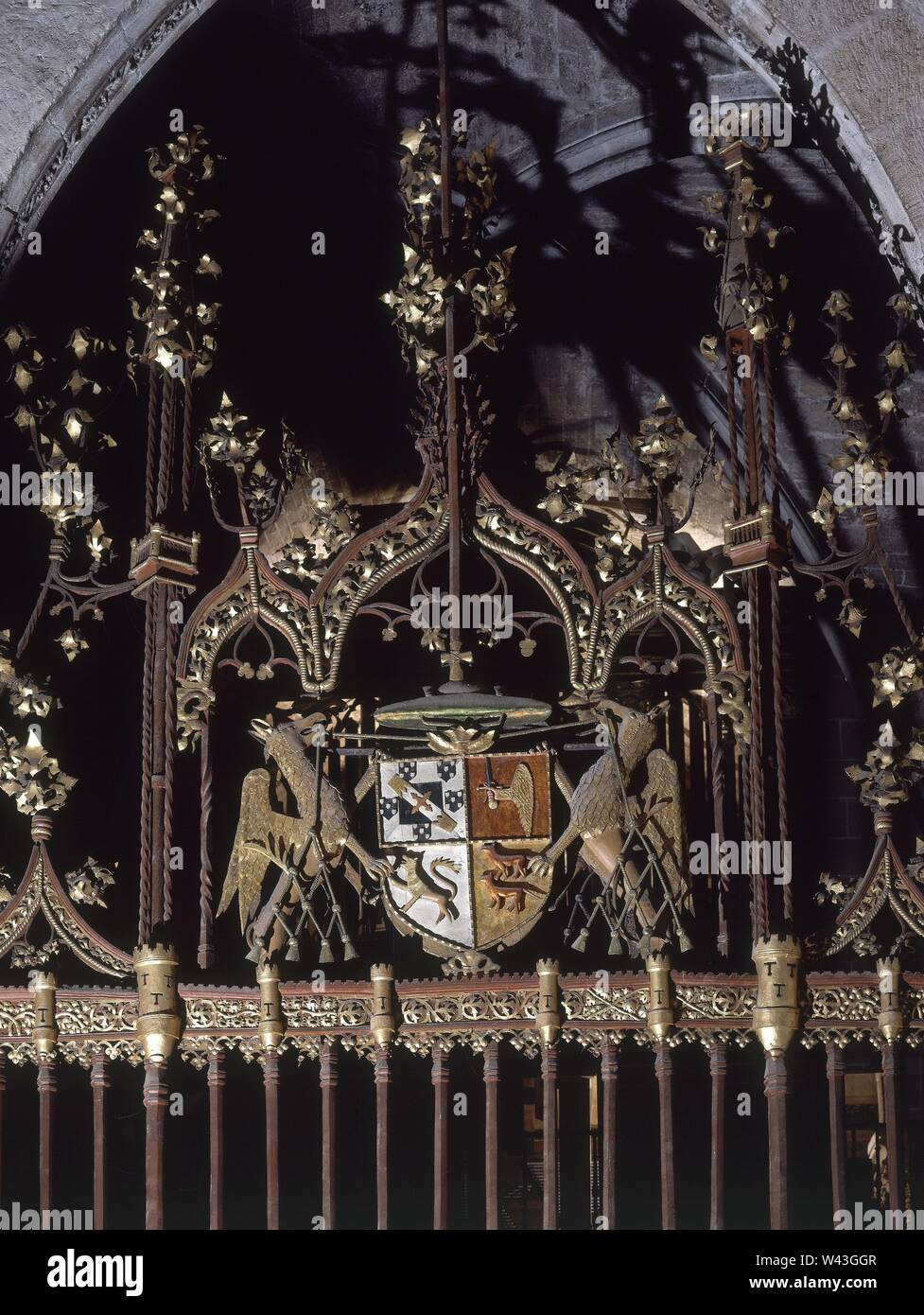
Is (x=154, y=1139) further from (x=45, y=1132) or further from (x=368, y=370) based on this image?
(x=368, y=370)

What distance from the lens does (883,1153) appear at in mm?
12516

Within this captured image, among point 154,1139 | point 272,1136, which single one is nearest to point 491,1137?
point 272,1136

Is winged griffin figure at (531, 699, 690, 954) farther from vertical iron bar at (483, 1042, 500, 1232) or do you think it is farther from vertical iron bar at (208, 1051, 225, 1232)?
vertical iron bar at (208, 1051, 225, 1232)

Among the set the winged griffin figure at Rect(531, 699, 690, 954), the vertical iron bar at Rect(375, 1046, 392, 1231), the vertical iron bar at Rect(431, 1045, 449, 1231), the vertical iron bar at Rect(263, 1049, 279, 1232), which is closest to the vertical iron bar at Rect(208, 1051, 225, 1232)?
the vertical iron bar at Rect(263, 1049, 279, 1232)

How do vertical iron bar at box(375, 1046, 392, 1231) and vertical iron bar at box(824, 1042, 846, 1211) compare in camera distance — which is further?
vertical iron bar at box(375, 1046, 392, 1231)

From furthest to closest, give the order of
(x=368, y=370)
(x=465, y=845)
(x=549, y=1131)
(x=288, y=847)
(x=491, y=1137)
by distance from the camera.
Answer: (x=368, y=370) < (x=288, y=847) < (x=465, y=845) < (x=491, y=1137) < (x=549, y=1131)

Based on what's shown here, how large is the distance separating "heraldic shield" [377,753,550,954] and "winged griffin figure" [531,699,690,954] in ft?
0.43

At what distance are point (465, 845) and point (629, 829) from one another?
0.73m

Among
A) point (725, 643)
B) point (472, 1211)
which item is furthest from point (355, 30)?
point (472, 1211)

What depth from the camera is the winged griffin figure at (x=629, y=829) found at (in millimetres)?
9742

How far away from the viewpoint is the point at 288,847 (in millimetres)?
10070

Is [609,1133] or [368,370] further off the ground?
[368,370]

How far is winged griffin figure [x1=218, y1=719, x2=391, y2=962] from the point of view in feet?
32.3
